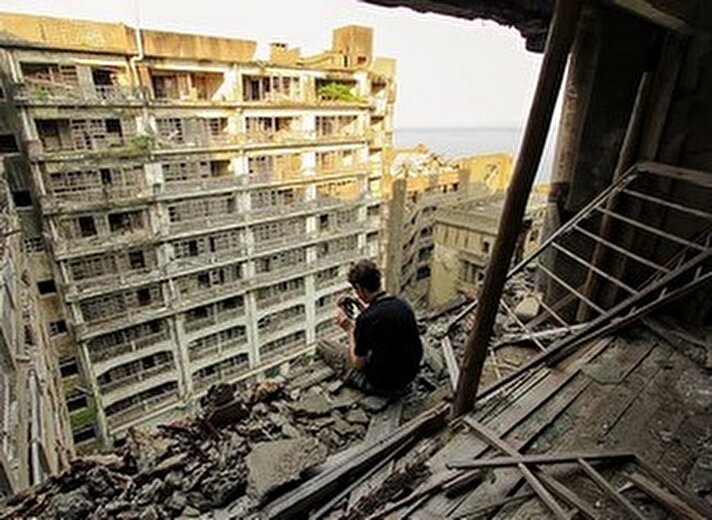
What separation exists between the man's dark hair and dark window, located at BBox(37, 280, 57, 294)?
14372 millimetres

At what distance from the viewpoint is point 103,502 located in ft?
8.59

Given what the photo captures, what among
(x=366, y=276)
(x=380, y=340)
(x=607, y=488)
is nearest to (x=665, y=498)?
(x=607, y=488)

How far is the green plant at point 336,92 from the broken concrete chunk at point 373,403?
56.1 feet

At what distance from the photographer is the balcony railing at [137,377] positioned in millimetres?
15391

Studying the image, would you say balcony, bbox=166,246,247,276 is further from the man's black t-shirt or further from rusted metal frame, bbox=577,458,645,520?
rusted metal frame, bbox=577,458,645,520

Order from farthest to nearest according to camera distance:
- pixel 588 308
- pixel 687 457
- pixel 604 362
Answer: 1. pixel 588 308
2. pixel 604 362
3. pixel 687 457

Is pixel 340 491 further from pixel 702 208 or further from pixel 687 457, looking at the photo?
pixel 702 208

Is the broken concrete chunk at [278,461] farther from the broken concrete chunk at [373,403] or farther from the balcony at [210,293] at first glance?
the balcony at [210,293]

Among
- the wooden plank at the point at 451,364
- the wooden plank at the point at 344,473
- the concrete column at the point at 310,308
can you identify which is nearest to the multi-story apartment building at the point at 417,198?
the concrete column at the point at 310,308

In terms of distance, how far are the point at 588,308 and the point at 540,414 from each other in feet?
7.17

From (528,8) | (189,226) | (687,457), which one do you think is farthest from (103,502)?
(189,226)

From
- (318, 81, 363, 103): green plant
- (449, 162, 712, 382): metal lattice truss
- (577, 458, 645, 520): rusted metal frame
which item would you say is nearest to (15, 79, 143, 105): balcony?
(318, 81, 363, 103): green plant

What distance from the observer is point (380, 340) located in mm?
3396

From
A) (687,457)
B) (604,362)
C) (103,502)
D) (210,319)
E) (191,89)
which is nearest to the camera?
(687,457)
